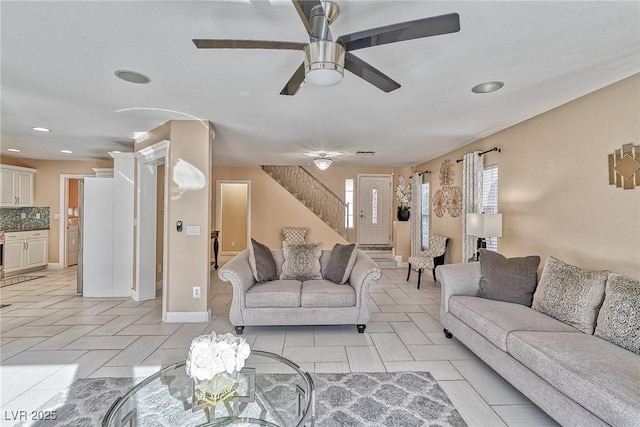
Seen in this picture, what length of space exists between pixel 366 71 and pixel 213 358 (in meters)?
1.86

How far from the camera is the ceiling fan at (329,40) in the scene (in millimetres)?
1430

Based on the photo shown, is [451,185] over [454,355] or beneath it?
over

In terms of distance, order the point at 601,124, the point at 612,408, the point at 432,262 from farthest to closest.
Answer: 1. the point at 432,262
2. the point at 601,124
3. the point at 612,408

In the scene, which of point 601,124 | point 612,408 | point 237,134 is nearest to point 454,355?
point 612,408

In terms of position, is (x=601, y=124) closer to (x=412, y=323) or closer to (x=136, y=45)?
(x=412, y=323)

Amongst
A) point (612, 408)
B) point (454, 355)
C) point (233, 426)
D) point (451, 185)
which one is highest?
point (451, 185)

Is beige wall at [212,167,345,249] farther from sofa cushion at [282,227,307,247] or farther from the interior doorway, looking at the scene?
the interior doorway

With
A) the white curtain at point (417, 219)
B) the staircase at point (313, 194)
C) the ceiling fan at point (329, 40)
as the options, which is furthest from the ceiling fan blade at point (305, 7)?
the staircase at point (313, 194)

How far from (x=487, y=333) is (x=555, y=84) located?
2.33m

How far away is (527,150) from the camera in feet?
12.5

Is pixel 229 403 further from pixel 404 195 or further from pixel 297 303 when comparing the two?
pixel 404 195

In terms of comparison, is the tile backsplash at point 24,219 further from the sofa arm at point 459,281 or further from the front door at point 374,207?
the sofa arm at point 459,281

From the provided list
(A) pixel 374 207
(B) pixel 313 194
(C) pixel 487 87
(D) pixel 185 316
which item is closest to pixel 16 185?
(D) pixel 185 316

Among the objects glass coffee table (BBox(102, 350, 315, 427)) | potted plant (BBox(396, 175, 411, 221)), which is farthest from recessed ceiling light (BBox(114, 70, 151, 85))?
potted plant (BBox(396, 175, 411, 221))
